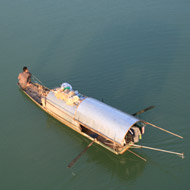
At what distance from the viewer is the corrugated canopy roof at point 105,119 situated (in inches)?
404

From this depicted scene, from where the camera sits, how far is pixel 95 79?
48.6 ft

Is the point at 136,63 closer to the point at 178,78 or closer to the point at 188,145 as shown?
the point at 178,78

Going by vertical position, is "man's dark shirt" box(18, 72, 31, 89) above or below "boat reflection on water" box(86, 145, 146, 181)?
above

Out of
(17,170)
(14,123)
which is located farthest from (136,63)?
(17,170)

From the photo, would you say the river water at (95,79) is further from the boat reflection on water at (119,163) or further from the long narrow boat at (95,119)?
the long narrow boat at (95,119)

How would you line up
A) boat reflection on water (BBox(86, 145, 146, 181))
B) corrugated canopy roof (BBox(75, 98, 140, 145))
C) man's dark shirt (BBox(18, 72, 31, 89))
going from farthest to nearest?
man's dark shirt (BBox(18, 72, 31, 89))
boat reflection on water (BBox(86, 145, 146, 181))
corrugated canopy roof (BBox(75, 98, 140, 145))

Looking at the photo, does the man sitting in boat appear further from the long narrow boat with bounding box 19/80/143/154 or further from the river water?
the long narrow boat with bounding box 19/80/143/154

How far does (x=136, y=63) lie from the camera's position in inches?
615

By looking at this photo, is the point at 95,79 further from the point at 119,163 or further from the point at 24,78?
the point at 119,163

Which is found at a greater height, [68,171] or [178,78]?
[178,78]

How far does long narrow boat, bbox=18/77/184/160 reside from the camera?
10.4 metres

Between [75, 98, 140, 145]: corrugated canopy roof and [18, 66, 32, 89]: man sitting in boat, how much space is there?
424cm

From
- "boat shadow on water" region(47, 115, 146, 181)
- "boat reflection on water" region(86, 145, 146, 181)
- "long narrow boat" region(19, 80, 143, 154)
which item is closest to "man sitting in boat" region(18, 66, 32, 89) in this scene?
"long narrow boat" region(19, 80, 143, 154)

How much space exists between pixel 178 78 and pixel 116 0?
9614 mm
